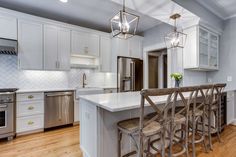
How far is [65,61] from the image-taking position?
3695mm

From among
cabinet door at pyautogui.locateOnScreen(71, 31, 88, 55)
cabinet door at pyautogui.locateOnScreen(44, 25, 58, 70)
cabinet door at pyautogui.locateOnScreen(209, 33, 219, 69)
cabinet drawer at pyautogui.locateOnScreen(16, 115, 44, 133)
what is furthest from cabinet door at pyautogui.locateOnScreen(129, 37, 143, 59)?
cabinet drawer at pyautogui.locateOnScreen(16, 115, 44, 133)

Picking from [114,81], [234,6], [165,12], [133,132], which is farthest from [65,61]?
[234,6]

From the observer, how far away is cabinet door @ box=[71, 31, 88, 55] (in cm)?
379

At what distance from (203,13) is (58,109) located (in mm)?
3985

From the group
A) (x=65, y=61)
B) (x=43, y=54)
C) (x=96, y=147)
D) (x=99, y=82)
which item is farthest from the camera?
(x=99, y=82)

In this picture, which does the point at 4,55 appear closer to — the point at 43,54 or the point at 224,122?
the point at 43,54

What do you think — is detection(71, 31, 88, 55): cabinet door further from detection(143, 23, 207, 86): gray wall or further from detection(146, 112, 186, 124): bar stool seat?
detection(146, 112, 186, 124): bar stool seat

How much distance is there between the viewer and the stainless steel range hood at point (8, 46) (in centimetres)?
283

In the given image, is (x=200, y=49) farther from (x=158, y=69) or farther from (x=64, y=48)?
(x=64, y=48)

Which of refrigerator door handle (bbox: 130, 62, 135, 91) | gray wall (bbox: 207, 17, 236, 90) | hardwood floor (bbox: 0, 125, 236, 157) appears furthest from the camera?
refrigerator door handle (bbox: 130, 62, 135, 91)

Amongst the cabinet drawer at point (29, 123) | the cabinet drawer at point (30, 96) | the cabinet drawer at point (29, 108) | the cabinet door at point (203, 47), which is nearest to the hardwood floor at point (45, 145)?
the cabinet drawer at point (29, 123)

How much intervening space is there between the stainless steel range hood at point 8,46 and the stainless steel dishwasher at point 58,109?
1134mm

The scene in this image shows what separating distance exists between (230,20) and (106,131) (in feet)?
14.4

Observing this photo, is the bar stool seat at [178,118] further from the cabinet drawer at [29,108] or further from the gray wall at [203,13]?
the cabinet drawer at [29,108]
